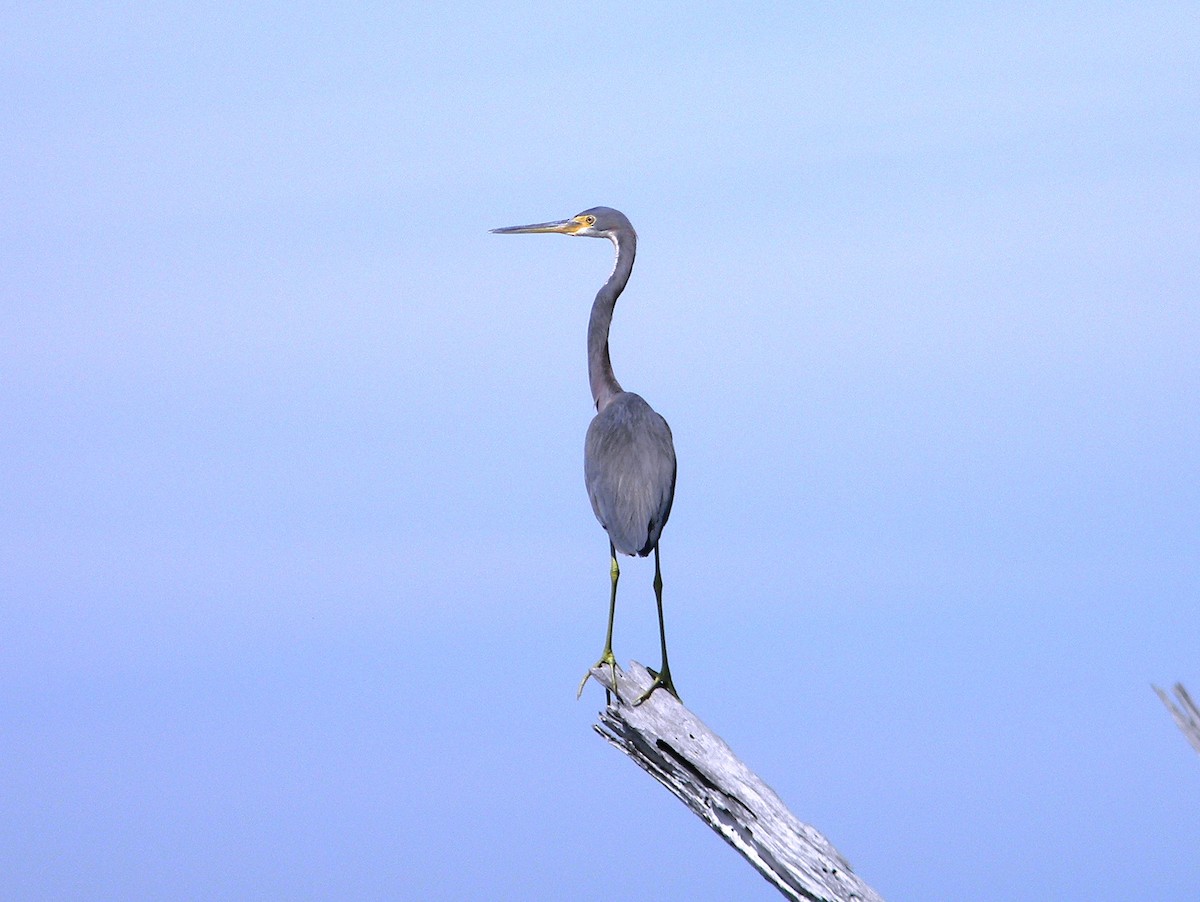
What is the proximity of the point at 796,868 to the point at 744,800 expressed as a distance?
13.7 inches

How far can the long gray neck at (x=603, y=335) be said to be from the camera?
8031 millimetres

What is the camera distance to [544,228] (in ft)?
29.3

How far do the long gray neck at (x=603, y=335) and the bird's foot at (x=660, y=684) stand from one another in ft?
6.00

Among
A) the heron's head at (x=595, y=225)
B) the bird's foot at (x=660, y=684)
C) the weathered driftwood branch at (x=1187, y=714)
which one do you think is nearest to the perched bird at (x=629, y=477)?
the bird's foot at (x=660, y=684)

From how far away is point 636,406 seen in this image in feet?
24.7

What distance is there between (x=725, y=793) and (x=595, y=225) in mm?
3805

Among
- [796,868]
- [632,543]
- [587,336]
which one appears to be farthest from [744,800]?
[587,336]

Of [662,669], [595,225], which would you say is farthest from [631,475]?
[595,225]

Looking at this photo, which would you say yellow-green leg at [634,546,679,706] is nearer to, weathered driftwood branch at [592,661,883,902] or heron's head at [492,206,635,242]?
weathered driftwood branch at [592,661,883,902]

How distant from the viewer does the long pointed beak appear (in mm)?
8727

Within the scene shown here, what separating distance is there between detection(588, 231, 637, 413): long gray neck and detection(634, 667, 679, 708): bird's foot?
183 cm

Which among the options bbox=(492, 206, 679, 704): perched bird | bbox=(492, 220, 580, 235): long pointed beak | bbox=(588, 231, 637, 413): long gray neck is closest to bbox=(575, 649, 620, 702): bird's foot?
bbox=(492, 206, 679, 704): perched bird

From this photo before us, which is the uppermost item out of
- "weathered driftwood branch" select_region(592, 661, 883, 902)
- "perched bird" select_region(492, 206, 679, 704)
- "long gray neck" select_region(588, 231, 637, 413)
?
"long gray neck" select_region(588, 231, 637, 413)

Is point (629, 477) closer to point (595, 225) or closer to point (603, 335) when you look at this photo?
point (603, 335)
